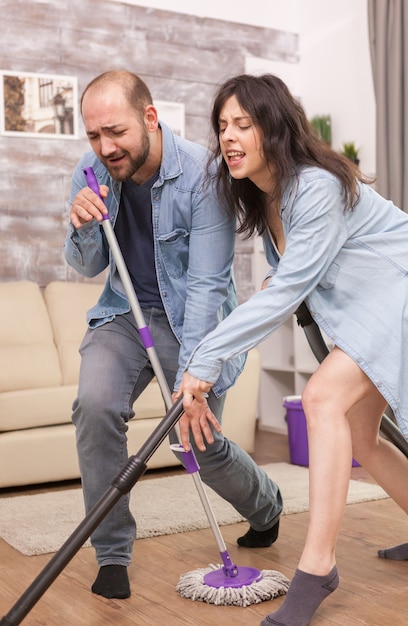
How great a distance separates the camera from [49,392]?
3.75 m

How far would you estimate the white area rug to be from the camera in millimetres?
2885

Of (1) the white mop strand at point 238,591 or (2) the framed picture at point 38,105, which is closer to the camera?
(1) the white mop strand at point 238,591

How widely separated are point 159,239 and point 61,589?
3.10ft

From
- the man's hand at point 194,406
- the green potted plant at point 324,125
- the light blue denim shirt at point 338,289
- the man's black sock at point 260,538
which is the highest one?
the green potted plant at point 324,125

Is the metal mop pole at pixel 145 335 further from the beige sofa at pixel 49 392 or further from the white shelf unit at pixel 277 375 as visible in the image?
the white shelf unit at pixel 277 375

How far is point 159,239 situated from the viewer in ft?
7.79

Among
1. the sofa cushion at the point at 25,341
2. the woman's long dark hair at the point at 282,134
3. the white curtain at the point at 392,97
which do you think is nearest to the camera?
the woman's long dark hair at the point at 282,134

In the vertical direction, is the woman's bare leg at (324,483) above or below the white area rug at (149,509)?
above

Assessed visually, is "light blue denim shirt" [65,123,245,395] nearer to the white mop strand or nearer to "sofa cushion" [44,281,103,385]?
the white mop strand

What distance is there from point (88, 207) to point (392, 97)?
2.75 metres

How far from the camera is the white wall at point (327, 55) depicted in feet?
16.2

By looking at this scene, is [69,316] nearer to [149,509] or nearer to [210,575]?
[149,509]

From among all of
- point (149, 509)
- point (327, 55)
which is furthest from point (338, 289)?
point (327, 55)

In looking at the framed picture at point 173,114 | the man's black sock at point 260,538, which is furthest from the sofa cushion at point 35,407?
Answer: the framed picture at point 173,114
